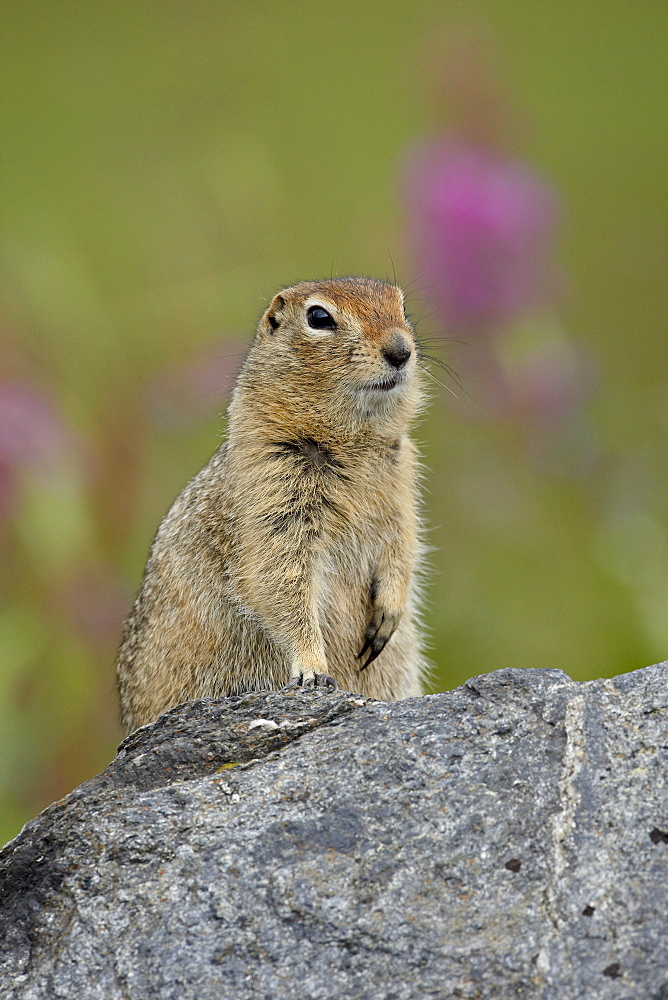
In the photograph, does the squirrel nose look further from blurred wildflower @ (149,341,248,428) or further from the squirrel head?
blurred wildflower @ (149,341,248,428)

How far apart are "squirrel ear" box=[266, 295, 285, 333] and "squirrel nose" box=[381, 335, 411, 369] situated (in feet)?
2.46

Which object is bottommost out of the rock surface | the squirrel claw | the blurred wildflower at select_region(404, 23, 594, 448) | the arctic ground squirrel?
the rock surface

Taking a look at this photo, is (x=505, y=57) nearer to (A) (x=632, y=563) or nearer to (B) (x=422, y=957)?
(A) (x=632, y=563)

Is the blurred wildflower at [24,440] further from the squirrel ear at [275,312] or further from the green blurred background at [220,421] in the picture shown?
the squirrel ear at [275,312]

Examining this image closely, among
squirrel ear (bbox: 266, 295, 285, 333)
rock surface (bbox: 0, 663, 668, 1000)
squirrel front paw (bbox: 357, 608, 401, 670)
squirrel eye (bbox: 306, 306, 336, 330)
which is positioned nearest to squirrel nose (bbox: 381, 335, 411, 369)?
squirrel eye (bbox: 306, 306, 336, 330)

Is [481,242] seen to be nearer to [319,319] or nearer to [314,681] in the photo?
[319,319]

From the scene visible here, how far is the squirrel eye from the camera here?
490 centimetres

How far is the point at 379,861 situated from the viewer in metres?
2.97

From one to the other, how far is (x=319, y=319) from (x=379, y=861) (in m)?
2.46

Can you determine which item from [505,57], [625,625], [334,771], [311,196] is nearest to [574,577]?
[625,625]

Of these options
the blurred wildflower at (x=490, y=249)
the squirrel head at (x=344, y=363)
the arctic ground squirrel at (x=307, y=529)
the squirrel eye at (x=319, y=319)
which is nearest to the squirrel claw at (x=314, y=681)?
the arctic ground squirrel at (x=307, y=529)

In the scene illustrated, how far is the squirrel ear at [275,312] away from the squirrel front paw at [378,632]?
48.5 inches

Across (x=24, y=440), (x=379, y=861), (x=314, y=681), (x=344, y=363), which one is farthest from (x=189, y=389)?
(x=379, y=861)

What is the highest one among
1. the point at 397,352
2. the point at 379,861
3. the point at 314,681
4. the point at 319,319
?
the point at 319,319
